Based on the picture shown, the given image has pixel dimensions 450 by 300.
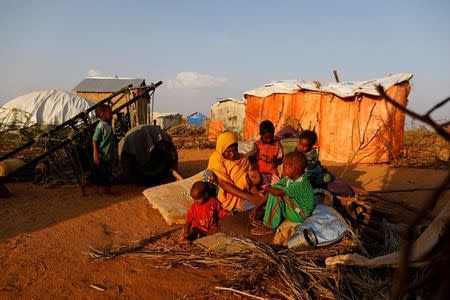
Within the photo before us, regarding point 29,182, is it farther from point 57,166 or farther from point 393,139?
point 393,139

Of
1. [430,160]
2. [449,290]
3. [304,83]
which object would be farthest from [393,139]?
[449,290]

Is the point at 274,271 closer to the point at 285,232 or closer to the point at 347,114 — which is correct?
the point at 285,232

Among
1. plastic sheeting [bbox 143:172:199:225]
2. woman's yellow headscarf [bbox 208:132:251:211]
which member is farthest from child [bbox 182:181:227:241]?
plastic sheeting [bbox 143:172:199:225]

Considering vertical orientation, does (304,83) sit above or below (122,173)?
above

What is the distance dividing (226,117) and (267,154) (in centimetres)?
1295

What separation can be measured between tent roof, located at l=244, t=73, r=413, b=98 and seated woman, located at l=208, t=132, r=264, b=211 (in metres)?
6.45

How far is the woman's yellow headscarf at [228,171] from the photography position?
4582 millimetres

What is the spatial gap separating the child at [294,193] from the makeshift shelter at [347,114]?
252 inches

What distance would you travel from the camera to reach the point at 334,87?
11.2m

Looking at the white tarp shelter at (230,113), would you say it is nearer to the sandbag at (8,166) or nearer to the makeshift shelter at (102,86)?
the makeshift shelter at (102,86)

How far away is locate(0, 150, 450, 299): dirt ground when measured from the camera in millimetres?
3051

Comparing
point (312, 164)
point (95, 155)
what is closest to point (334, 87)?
point (312, 164)

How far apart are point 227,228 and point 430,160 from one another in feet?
29.4

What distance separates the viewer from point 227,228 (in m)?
4.16
